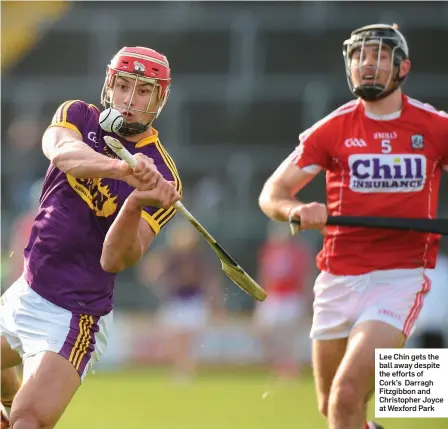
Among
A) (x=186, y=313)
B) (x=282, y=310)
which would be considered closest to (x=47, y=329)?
(x=186, y=313)

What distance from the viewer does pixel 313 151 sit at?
589cm

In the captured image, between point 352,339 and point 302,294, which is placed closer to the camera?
point 352,339

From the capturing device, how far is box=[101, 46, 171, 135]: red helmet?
5277mm

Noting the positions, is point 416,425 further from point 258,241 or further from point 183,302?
point 258,241

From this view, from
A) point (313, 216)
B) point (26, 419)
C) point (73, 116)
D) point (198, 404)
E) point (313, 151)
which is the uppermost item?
point (73, 116)

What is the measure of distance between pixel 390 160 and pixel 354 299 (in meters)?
0.71

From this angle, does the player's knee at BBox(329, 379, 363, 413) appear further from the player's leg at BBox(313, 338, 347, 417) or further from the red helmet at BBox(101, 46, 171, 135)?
the red helmet at BBox(101, 46, 171, 135)

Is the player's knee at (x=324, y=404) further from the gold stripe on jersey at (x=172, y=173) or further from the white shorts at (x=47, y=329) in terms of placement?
the gold stripe on jersey at (x=172, y=173)

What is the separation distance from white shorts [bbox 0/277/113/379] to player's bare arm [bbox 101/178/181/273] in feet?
1.07

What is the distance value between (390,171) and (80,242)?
1608 mm

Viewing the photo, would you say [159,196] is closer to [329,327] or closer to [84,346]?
[84,346]

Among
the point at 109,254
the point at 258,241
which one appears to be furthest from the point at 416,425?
the point at 258,241

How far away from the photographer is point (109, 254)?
4988 mm

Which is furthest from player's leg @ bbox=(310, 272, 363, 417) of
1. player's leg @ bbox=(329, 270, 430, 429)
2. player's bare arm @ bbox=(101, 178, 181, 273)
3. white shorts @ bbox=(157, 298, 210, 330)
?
white shorts @ bbox=(157, 298, 210, 330)
